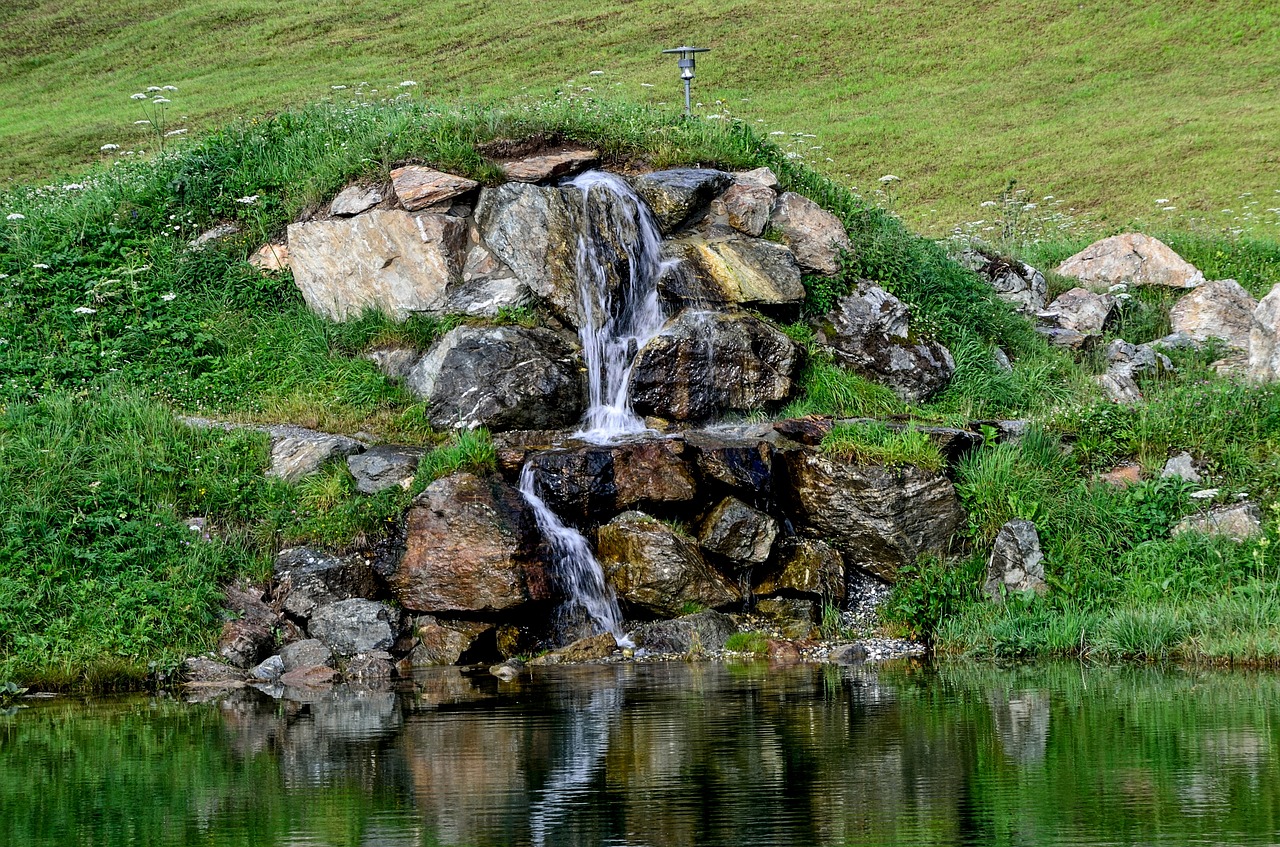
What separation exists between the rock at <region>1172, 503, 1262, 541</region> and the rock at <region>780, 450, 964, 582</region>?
7.73 feet

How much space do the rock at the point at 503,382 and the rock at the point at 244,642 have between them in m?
3.83

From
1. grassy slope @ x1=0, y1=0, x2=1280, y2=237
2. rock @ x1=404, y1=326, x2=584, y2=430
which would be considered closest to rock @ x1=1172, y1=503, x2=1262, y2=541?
rock @ x1=404, y1=326, x2=584, y2=430

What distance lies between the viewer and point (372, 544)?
568 inches

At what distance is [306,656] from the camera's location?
13117mm

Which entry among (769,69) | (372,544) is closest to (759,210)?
(372,544)

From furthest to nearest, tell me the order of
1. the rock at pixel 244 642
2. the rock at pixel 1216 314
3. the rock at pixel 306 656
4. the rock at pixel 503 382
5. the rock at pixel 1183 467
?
the rock at pixel 1216 314
the rock at pixel 503 382
the rock at pixel 1183 467
the rock at pixel 244 642
the rock at pixel 306 656

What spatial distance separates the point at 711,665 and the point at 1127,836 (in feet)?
23.4

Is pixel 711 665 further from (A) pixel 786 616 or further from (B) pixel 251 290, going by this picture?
(B) pixel 251 290

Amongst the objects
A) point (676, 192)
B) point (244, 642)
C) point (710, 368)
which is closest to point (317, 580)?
point (244, 642)

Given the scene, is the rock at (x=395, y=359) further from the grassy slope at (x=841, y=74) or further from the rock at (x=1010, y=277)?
the grassy slope at (x=841, y=74)

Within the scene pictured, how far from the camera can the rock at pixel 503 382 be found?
16547 mm

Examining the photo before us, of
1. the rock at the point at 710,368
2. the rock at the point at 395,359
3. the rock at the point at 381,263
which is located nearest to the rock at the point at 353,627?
the rock at the point at 395,359

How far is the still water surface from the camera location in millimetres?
6289

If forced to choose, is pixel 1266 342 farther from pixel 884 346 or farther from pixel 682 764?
pixel 682 764
